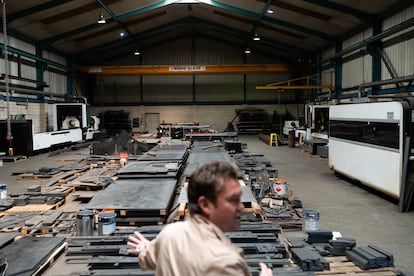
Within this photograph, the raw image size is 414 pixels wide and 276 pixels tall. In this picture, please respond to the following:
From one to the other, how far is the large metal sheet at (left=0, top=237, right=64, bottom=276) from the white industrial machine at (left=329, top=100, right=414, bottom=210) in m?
5.06

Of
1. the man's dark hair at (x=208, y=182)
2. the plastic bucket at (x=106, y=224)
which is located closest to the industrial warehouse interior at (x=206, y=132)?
the plastic bucket at (x=106, y=224)

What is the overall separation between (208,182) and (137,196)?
4.01 metres

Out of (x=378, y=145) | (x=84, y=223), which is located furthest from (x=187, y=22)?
(x=84, y=223)

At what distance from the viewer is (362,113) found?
697cm

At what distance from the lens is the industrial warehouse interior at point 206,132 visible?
4.09m

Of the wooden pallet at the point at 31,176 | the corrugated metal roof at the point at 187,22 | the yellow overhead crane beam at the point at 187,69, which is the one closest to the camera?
the wooden pallet at the point at 31,176

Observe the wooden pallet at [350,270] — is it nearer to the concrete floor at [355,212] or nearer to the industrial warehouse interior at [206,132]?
the industrial warehouse interior at [206,132]

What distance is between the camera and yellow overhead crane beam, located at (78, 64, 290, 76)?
1886cm

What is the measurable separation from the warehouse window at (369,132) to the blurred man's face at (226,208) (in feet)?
17.3

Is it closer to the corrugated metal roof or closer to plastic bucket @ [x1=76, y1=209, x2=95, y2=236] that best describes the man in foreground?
plastic bucket @ [x1=76, y1=209, x2=95, y2=236]

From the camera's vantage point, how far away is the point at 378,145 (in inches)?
250

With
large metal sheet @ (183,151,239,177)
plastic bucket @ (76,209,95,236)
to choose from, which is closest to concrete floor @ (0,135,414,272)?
large metal sheet @ (183,151,239,177)

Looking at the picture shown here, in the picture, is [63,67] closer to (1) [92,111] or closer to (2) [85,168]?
(1) [92,111]

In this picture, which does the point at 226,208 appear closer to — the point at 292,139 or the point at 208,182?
the point at 208,182
